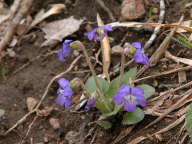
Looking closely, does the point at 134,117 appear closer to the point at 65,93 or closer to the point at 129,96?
the point at 129,96

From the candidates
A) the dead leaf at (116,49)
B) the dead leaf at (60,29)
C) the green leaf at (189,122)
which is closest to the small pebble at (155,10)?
the dead leaf at (116,49)

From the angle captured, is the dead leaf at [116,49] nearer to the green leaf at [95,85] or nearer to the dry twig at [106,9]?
the dry twig at [106,9]

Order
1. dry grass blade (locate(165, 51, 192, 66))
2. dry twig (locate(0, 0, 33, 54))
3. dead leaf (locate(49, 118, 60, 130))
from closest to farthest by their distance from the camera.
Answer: dry grass blade (locate(165, 51, 192, 66)), dead leaf (locate(49, 118, 60, 130)), dry twig (locate(0, 0, 33, 54))

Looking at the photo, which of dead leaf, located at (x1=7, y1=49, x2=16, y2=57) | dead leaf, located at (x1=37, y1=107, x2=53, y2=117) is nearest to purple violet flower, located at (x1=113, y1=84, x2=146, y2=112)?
dead leaf, located at (x1=37, y1=107, x2=53, y2=117)

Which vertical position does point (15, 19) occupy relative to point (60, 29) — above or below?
above

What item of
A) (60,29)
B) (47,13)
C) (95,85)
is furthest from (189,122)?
(47,13)

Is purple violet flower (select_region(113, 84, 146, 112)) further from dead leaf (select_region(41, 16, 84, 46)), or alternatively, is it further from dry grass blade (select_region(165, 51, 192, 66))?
dead leaf (select_region(41, 16, 84, 46))
